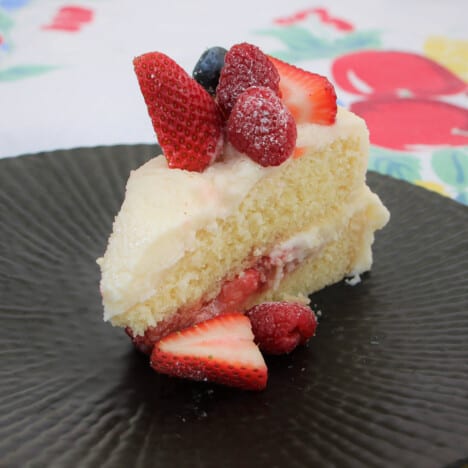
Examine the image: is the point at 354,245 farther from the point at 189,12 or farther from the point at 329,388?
the point at 189,12

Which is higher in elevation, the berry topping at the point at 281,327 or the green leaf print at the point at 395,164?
the berry topping at the point at 281,327

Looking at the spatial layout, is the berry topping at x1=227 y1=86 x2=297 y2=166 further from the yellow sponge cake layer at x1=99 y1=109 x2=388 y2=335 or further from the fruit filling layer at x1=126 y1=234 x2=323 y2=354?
the fruit filling layer at x1=126 y1=234 x2=323 y2=354

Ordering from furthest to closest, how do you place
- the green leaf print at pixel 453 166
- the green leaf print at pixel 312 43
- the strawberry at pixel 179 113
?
the green leaf print at pixel 312 43 < the green leaf print at pixel 453 166 < the strawberry at pixel 179 113

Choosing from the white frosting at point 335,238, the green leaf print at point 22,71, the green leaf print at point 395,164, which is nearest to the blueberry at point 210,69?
the white frosting at point 335,238

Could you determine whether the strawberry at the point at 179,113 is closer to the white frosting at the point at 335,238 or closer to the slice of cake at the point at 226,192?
the slice of cake at the point at 226,192

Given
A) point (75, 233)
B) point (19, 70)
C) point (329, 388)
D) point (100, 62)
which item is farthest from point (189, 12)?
point (329, 388)

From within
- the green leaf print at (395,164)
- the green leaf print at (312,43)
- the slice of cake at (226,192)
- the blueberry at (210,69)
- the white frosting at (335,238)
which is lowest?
Result: the green leaf print at (395,164)
